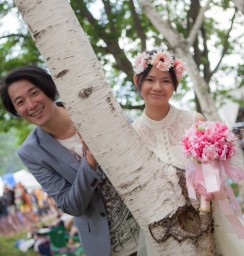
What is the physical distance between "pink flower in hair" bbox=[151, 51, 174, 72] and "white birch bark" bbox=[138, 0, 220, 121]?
2.34 meters

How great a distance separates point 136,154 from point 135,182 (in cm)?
12

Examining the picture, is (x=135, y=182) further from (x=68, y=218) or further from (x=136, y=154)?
(x=68, y=218)

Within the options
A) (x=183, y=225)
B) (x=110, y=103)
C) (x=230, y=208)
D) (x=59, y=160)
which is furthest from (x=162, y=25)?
(x=183, y=225)

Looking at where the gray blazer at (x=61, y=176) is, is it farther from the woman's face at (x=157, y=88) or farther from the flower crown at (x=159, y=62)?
the flower crown at (x=159, y=62)

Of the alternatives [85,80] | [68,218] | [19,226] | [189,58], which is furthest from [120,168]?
[19,226]

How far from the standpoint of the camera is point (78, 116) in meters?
1.55

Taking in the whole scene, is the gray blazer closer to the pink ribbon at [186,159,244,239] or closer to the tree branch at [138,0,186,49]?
the pink ribbon at [186,159,244,239]

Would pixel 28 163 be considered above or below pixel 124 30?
below

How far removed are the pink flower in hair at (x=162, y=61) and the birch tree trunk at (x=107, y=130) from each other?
1.02 m

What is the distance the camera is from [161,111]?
8.46ft

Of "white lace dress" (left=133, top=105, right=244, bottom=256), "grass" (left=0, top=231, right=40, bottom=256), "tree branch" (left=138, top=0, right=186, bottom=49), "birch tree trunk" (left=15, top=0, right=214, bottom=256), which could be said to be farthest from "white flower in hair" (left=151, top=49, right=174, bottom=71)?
"grass" (left=0, top=231, right=40, bottom=256)

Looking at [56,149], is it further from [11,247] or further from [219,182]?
[11,247]

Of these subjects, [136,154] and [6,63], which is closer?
[136,154]

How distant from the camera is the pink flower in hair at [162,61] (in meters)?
2.52
